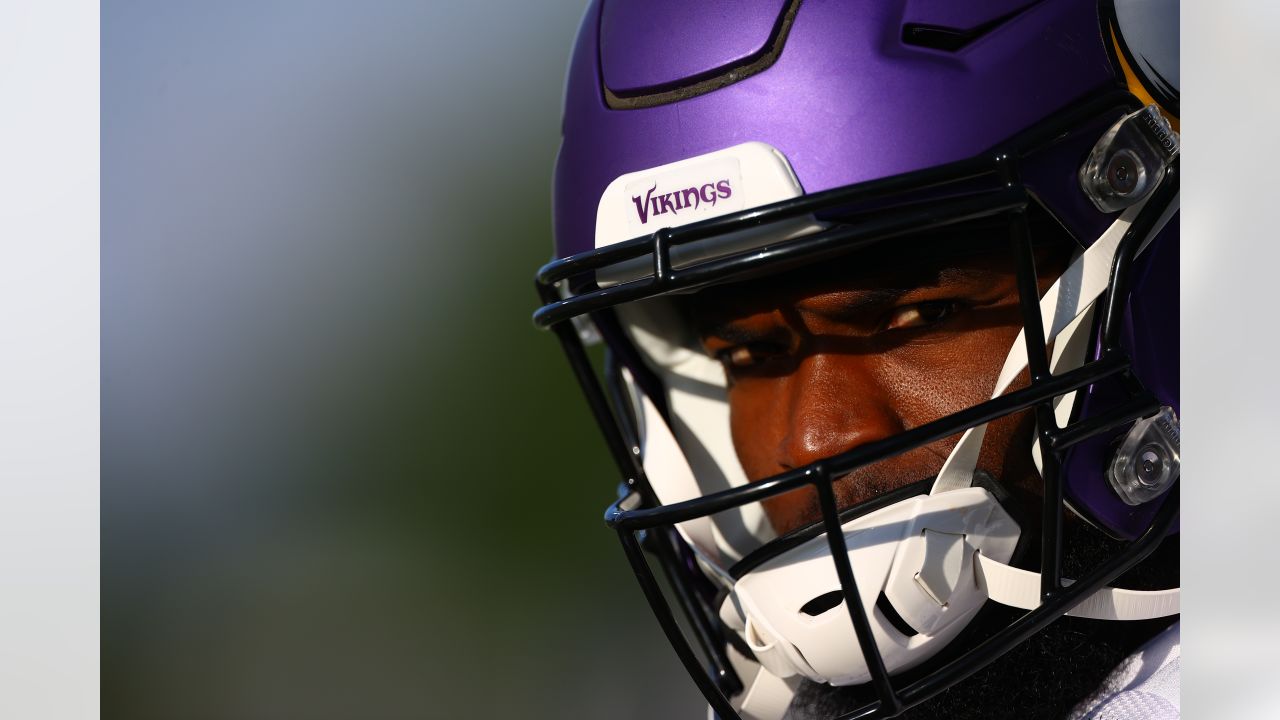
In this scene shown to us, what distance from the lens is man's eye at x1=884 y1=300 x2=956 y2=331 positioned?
0.69 m

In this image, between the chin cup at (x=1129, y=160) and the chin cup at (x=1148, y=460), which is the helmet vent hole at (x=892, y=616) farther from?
the chin cup at (x=1129, y=160)

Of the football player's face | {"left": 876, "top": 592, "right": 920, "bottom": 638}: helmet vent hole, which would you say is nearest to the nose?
the football player's face

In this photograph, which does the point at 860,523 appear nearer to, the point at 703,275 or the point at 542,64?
the point at 703,275

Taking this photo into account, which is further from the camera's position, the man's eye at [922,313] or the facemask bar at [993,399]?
the man's eye at [922,313]

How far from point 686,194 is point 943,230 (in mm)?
183

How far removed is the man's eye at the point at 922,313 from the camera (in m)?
0.69

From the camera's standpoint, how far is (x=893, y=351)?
0.71 metres

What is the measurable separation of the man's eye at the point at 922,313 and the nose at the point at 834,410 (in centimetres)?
4

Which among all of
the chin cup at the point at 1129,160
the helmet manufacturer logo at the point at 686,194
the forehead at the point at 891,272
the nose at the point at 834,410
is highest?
the chin cup at the point at 1129,160

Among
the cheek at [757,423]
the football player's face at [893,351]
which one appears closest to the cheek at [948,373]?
the football player's face at [893,351]

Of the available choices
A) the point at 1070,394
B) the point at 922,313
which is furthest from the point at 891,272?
the point at 1070,394

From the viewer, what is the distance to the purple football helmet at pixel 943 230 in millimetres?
606

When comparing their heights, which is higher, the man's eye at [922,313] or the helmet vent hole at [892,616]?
the man's eye at [922,313]
